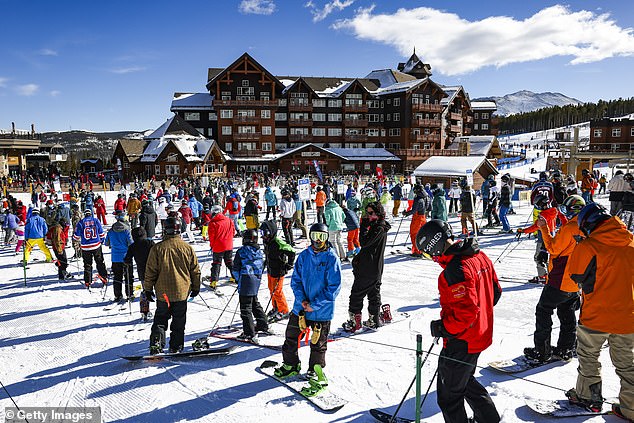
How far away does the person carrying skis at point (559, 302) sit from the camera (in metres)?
4.34

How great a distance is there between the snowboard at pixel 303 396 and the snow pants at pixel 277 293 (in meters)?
1.42

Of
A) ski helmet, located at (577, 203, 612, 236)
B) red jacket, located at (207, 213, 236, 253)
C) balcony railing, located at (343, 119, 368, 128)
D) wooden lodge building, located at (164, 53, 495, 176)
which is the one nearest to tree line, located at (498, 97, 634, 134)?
wooden lodge building, located at (164, 53, 495, 176)

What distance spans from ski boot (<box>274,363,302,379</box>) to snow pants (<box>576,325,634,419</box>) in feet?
8.81

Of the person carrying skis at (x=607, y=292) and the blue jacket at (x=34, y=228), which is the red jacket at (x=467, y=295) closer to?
the person carrying skis at (x=607, y=292)

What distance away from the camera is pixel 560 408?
12.1ft

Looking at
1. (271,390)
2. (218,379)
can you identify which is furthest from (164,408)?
(271,390)

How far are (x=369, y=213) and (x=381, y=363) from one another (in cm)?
199

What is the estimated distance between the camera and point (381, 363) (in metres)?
4.79

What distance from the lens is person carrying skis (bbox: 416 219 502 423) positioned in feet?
9.90

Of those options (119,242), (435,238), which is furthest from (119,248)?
(435,238)

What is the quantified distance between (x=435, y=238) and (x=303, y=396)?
2138 millimetres

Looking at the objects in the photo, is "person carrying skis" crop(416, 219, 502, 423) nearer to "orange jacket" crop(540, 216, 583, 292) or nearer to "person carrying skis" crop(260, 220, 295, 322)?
"orange jacket" crop(540, 216, 583, 292)

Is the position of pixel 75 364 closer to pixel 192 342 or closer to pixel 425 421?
pixel 192 342

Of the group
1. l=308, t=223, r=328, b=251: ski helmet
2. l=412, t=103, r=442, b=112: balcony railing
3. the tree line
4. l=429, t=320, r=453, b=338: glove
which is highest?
the tree line
